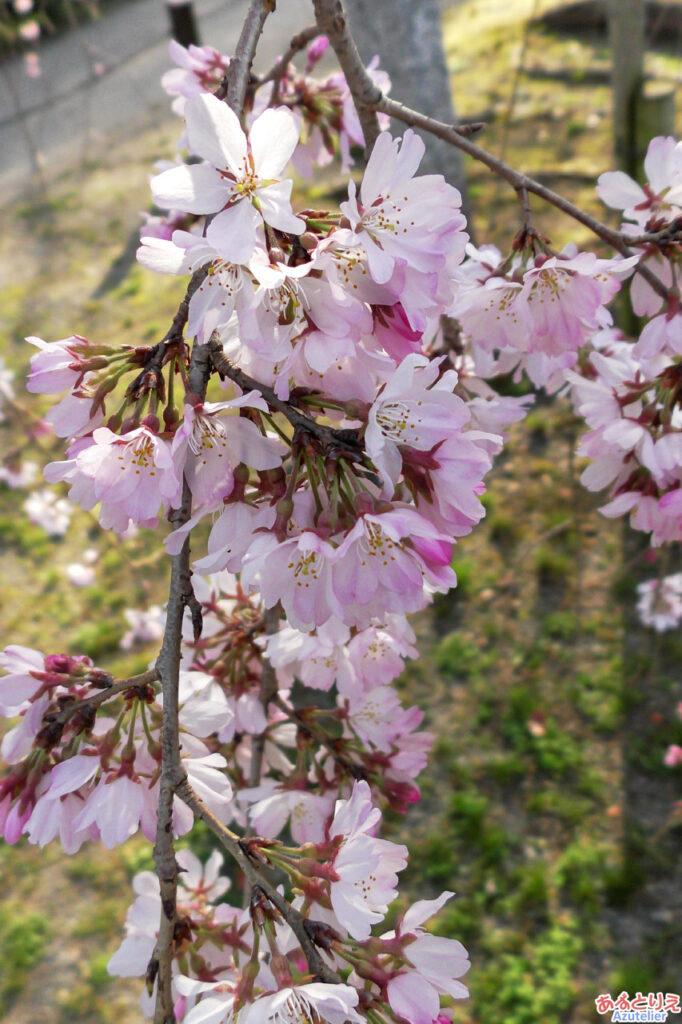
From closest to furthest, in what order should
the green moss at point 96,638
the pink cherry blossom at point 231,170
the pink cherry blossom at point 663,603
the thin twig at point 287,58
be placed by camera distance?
the pink cherry blossom at point 231,170, the thin twig at point 287,58, the pink cherry blossom at point 663,603, the green moss at point 96,638

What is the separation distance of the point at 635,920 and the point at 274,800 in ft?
5.16

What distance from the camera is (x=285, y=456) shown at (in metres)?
0.86

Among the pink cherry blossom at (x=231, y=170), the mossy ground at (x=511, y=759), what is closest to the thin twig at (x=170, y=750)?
the pink cherry blossom at (x=231, y=170)

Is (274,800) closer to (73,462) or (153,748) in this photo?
(153,748)

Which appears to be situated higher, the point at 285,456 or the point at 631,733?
the point at 285,456

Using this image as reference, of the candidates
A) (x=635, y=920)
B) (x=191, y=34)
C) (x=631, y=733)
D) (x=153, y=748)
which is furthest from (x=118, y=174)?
(x=153, y=748)

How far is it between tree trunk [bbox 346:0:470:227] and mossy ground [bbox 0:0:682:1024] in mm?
698

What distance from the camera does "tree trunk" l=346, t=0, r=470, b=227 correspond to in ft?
11.2

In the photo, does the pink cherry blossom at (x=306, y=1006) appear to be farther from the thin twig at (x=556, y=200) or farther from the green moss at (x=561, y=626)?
the green moss at (x=561, y=626)

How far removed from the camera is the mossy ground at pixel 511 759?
2.36 meters

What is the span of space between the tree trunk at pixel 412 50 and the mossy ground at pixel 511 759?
2.29 ft

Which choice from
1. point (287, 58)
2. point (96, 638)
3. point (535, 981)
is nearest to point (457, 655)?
point (535, 981)

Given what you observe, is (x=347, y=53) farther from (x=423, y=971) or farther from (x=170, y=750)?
(x=423, y=971)

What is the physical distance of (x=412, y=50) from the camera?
3.52m
